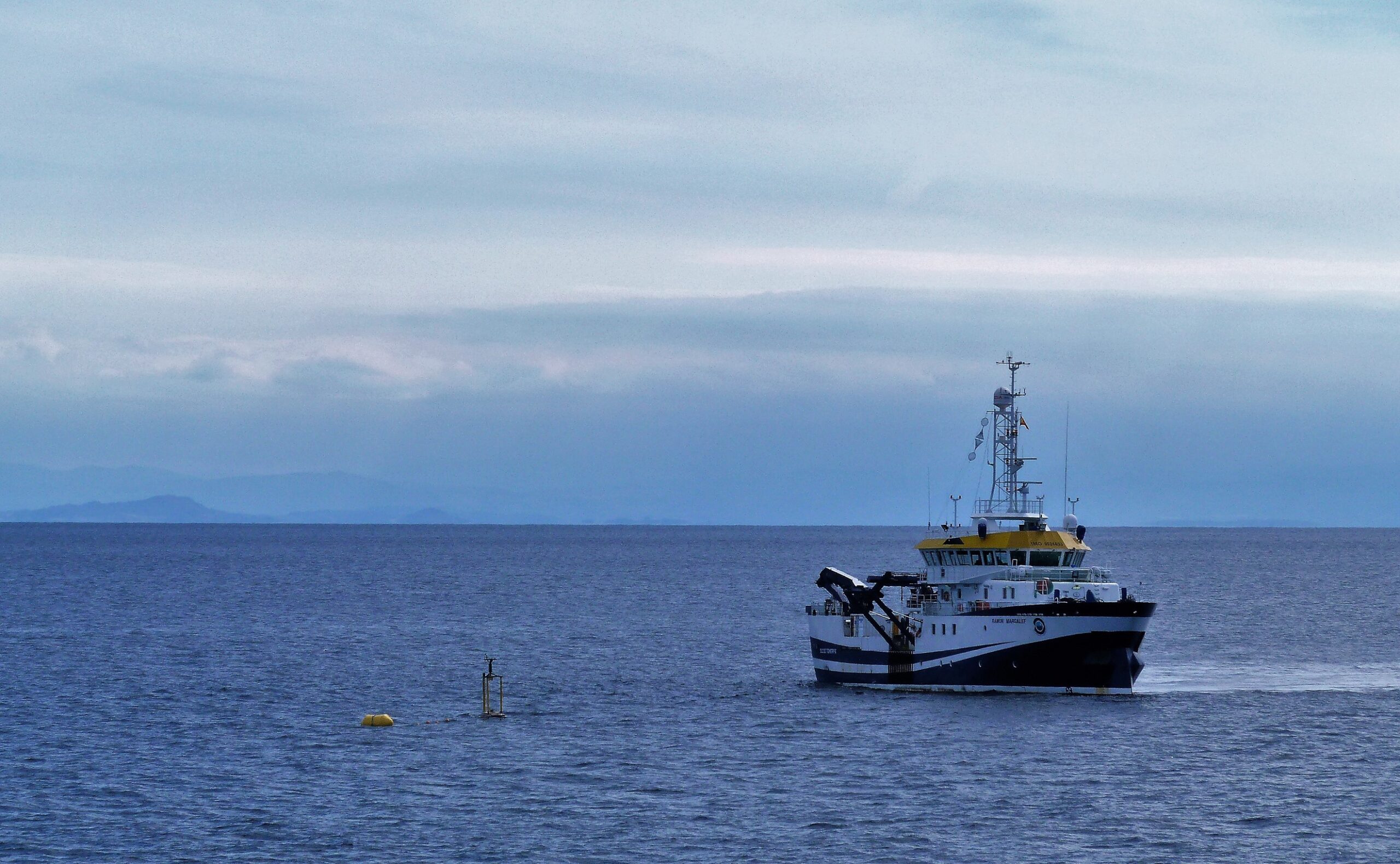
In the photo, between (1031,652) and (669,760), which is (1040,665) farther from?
(669,760)

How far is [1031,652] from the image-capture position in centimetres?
7769

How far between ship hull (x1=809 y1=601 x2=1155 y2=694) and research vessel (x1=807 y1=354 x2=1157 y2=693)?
0.06 m

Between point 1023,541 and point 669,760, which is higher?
point 1023,541

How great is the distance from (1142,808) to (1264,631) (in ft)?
273

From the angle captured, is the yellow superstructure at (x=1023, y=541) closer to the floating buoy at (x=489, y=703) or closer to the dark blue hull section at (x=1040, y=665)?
the dark blue hull section at (x=1040, y=665)

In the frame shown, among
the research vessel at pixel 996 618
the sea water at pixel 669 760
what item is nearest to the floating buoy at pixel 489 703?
the sea water at pixel 669 760

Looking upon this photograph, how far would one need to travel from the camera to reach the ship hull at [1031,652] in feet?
251

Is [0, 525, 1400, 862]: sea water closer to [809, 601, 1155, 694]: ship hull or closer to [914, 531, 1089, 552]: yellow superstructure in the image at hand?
[809, 601, 1155, 694]: ship hull

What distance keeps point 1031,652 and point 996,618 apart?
96.5 inches

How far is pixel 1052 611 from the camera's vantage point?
7612cm

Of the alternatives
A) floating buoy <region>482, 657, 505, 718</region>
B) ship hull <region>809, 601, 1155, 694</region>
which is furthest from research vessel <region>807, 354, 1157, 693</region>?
floating buoy <region>482, 657, 505, 718</region>

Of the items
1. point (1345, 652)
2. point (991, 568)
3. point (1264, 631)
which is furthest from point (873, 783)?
point (1264, 631)

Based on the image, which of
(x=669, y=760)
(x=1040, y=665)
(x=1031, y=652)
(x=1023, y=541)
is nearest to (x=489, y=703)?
(x=669, y=760)

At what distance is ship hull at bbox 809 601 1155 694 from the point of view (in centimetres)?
7644
